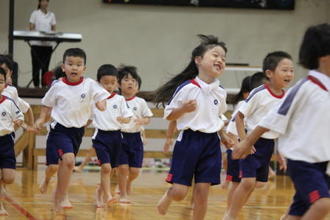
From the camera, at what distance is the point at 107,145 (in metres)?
9.02

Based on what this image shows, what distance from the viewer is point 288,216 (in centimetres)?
453

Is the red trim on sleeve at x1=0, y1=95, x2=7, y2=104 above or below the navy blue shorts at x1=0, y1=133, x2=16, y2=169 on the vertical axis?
above

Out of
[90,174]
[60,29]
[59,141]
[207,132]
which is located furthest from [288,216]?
[60,29]

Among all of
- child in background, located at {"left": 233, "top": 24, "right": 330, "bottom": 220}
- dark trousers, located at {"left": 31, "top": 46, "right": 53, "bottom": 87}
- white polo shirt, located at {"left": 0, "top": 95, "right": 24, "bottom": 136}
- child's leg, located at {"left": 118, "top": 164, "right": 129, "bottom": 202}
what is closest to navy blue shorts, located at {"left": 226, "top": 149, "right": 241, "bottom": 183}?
child's leg, located at {"left": 118, "top": 164, "right": 129, "bottom": 202}

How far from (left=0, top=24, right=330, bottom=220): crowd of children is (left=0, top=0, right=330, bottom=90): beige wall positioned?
7.88 meters

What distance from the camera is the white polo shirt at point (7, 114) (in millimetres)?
7600

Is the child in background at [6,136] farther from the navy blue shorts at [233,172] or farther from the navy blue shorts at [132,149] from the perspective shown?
the navy blue shorts at [233,172]

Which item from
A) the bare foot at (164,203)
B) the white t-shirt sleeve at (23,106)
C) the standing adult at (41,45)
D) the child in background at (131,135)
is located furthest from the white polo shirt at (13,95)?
→ the standing adult at (41,45)

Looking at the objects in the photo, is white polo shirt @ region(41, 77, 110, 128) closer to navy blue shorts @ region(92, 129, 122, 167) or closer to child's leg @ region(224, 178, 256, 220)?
navy blue shorts @ region(92, 129, 122, 167)

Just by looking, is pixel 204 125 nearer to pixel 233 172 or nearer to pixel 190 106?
pixel 190 106

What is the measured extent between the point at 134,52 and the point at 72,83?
32.6 ft

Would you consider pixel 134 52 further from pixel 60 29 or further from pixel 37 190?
pixel 37 190

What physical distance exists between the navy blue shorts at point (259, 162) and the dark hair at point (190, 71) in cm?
96

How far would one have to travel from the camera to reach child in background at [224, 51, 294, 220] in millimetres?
6816
